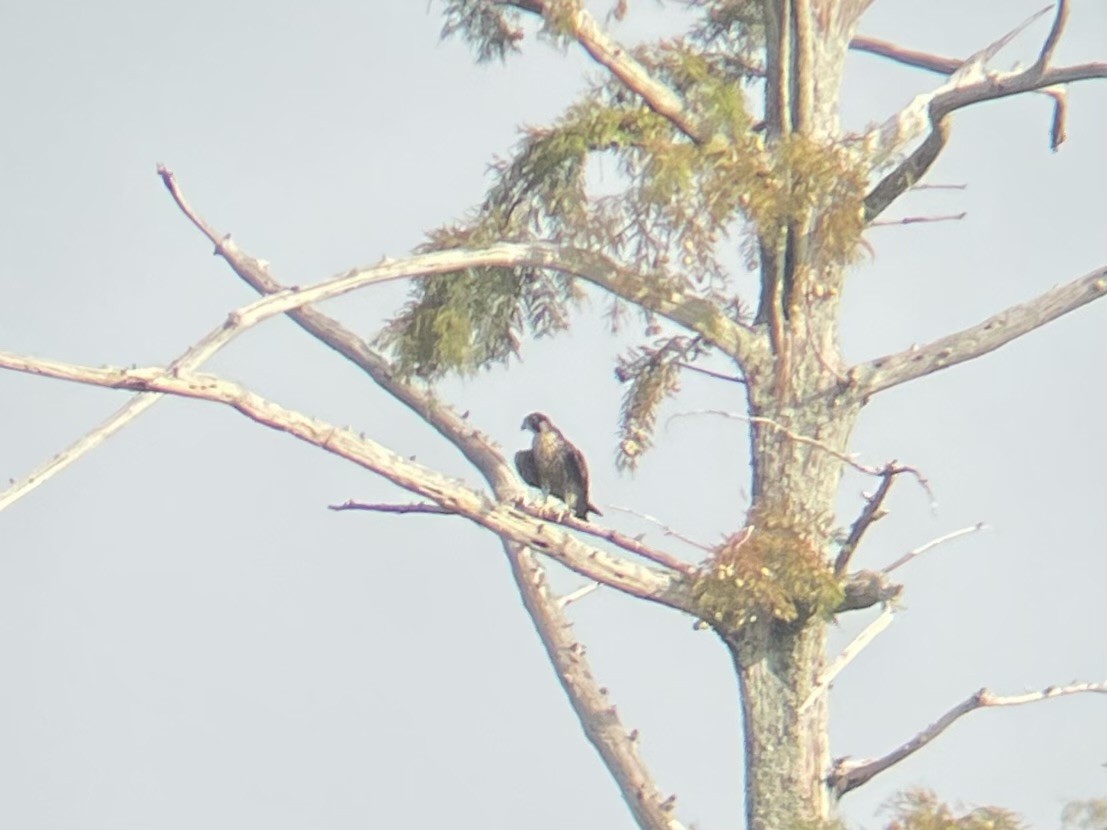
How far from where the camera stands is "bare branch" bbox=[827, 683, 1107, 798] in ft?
26.5

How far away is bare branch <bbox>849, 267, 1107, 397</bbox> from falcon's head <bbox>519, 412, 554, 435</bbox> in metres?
2.95

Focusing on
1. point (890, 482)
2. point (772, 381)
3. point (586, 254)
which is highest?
point (586, 254)

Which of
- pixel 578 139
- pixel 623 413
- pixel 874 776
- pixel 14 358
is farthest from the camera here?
pixel 623 413

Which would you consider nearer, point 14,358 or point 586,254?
point 14,358

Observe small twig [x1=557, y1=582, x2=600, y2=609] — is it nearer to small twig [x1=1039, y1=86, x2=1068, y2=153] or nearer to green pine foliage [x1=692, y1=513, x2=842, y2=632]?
green pine foliage [x1=692, y1=513, x2=842, y2=632]

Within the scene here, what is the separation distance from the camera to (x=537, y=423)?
37.7 ft

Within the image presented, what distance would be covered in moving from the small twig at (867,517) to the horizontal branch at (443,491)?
716 mm

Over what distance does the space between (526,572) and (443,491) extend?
65.9 inches

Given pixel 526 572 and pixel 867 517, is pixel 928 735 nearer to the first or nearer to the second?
pixel 867 517

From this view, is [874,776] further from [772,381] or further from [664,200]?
[664,200]

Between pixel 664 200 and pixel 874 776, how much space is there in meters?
2.64

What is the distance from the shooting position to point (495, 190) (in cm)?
924

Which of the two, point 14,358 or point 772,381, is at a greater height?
point 772,381

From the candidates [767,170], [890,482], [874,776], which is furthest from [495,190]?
[874,776]
